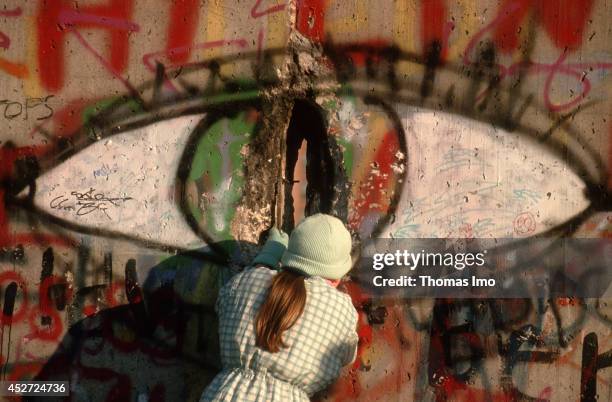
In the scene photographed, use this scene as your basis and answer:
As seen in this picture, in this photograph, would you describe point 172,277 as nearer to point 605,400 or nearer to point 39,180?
point 39,180

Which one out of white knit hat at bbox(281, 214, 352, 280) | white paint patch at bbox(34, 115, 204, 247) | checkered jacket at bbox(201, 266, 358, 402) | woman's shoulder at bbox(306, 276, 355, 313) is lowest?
checkered jacket at bbox(201, 266, 358, 402)

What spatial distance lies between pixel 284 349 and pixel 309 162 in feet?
3.74

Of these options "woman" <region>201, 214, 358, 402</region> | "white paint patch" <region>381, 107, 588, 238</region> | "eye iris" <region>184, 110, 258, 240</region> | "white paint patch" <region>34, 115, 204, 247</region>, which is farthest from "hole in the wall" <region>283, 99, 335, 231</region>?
"woman" <region>201, 214, 358, 402</region>

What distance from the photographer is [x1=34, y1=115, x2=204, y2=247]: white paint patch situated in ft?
14.6

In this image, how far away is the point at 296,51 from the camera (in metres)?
4.38

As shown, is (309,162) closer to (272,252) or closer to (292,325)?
(272,252)

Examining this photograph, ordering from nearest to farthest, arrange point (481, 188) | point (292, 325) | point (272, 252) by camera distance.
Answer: point (292, 325) → point (272, 252) → point (481, 188)

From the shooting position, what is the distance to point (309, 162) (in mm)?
4488

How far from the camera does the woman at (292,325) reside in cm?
363

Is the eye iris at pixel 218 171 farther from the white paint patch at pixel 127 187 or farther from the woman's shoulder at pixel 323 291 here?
the woman's shoulder at pixel 323 291

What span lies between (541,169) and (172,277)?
1865 mm

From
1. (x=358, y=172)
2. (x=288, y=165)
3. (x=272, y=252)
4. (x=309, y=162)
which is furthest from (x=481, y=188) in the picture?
(x=272, y=252)

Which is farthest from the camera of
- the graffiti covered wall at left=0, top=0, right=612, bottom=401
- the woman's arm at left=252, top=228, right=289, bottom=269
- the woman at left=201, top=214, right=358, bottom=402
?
the graffiti covered wall at left=0, top=0, right=612, bottom=401

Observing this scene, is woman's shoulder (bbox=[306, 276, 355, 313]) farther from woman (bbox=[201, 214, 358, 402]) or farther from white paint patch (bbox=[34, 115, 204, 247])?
white paint patch (bbox=[34, 115, 204, 247])
